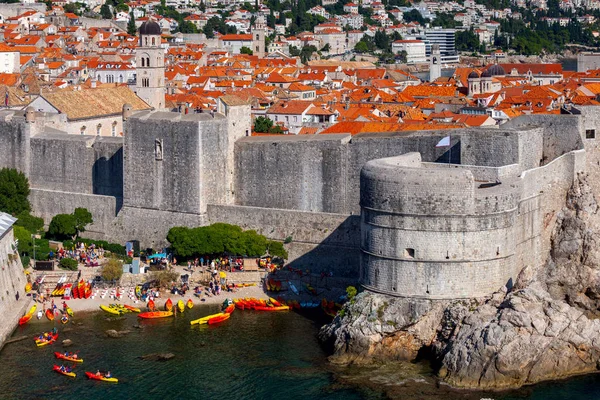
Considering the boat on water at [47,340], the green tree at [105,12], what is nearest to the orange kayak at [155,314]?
the boat on water at [47,340]

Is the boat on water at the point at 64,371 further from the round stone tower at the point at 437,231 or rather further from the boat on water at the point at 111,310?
the round stone tower at the point at 437,231

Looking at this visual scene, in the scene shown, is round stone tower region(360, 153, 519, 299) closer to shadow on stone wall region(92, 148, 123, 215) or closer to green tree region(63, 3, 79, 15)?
shadow on stone wall region(92, 148, 123, 215)

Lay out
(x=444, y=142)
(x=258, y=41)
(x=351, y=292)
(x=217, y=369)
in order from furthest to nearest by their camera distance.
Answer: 1. (x=258, y=41)
2. (x=444, y=142)
3. (x=351, y=292)
4. (x=217, y=369)

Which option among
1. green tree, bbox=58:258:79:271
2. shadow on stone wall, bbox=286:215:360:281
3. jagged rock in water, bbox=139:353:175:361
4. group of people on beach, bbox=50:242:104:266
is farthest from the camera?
group of people on beach, bbox=50:242:104:266

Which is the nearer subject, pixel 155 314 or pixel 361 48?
pixel 155 314

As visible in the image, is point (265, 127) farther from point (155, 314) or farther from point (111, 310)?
point (155, 314)

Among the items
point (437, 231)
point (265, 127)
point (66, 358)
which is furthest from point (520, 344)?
point (265, 127)

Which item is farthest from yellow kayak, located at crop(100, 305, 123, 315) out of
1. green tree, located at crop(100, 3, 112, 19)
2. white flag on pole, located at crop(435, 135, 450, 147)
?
green tree, located at crop(100, 3, 112, 19)
